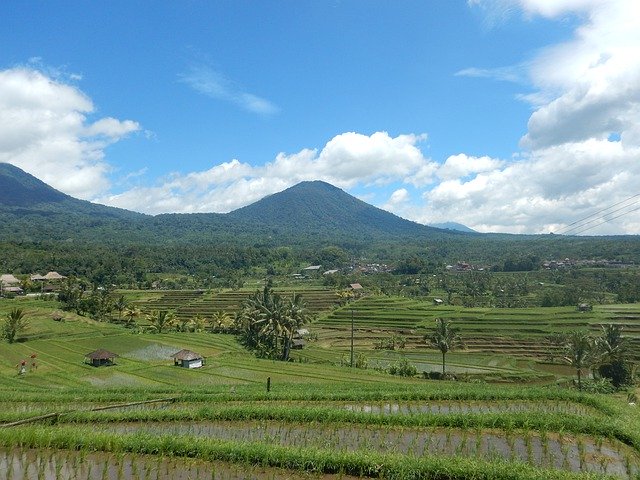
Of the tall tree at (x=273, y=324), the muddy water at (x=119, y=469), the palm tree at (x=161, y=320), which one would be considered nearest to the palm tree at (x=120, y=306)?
the palm tree at (x=161, y=320)

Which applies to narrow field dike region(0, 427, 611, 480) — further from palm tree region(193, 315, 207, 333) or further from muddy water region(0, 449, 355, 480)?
palm tree region(193, 315, 207, 333)

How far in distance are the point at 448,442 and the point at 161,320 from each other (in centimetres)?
5067

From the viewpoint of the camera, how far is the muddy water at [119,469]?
39.0 feet

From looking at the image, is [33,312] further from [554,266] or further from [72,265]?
[554,266]

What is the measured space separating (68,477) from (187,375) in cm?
2223

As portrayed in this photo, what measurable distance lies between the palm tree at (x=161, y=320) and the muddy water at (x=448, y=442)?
4375 cm

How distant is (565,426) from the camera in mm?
14734

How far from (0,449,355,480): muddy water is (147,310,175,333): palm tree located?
153ft

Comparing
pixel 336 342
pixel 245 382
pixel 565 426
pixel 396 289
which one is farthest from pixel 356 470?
pixel 396 289

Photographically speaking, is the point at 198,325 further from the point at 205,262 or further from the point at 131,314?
the point at 205,262

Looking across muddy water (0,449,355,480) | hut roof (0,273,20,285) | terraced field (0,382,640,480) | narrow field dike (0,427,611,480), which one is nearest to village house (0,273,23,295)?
hut roof (0,273,20,285)

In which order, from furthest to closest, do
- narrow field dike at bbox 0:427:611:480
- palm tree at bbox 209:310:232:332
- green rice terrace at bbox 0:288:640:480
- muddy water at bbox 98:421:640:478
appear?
palm tree at bbox 209:310:232:332 → muddy water at bbox 98:421:640:478 → green rice terrace at bbox 0:288:640:480 → narrow field dike at bbox 0:427:611:480

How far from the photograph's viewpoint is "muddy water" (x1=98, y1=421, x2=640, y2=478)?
1256 centimetres

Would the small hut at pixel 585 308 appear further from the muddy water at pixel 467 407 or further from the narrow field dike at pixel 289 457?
the narrow field dike at pixel 289 457
